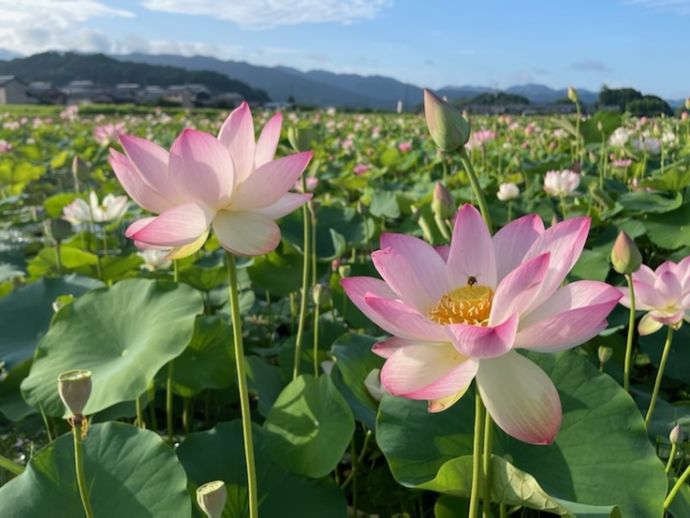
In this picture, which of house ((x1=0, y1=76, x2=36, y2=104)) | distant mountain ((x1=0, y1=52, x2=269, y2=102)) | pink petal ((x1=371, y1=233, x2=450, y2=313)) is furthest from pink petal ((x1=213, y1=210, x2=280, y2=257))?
distant mountain ((x1=0, y1=52, x2=269, y2=102))

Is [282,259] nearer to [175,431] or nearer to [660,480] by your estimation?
[175,431]

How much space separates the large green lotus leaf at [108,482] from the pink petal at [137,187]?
315 mm

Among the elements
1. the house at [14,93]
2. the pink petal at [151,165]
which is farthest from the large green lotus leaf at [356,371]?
the house at [14,93]

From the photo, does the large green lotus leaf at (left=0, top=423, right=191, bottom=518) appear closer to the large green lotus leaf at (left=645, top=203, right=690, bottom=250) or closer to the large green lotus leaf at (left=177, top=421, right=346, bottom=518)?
the large green lotus leaf at (left=177, top=421, right=346, bottom=518)

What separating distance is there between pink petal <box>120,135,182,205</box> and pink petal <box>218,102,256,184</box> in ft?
0.26

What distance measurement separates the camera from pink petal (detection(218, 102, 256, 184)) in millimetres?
824

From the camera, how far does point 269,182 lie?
80cm

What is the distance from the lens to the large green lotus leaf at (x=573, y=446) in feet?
2.78

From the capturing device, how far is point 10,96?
120 ft

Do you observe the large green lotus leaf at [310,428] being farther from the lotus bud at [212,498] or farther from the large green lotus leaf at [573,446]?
the lotus bud at [212,498]

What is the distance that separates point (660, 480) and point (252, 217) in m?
0.61

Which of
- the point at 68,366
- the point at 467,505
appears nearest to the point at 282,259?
the point at 68,366

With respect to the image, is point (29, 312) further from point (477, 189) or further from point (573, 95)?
point (573, 95)

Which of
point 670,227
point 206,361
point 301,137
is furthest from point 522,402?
point 670,227
